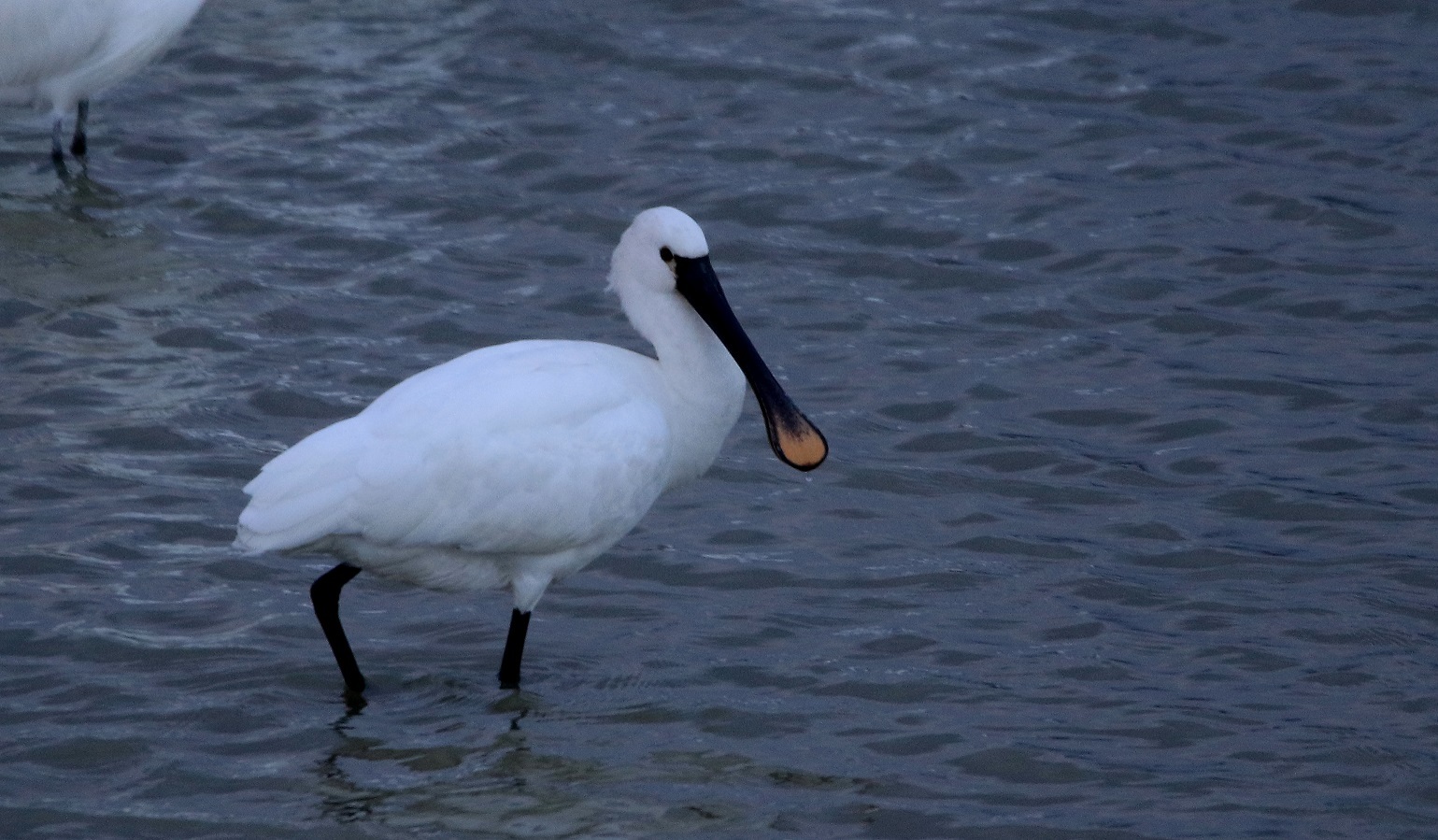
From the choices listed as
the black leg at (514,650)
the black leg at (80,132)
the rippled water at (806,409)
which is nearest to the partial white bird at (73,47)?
the black leg at (80,132)

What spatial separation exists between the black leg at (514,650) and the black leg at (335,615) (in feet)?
1.43

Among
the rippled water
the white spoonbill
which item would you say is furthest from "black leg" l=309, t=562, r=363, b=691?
the rippled water

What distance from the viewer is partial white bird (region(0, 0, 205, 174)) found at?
10680 mm

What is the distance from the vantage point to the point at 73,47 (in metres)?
10.8

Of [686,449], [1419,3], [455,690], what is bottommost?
[455,690]

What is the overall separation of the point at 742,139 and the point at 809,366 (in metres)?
2.69

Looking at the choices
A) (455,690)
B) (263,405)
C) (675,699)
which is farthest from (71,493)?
(675,699)

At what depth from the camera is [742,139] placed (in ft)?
36.7

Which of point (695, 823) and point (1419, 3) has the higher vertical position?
point (1419, 3)

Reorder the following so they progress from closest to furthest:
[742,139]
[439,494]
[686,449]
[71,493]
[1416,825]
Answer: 1. [1416,825]
2. [439,494]
3. [686,449]
4. [71,493]
5. [742,139]

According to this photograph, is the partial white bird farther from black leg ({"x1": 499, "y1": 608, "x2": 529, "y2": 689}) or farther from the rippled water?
black leg ({"x1": 499, "y1": 608, "x2": 529, "y2": 689})

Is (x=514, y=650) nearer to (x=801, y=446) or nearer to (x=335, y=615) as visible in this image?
(x=335, y=615)

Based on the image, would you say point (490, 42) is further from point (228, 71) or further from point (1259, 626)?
point (1259, 626)

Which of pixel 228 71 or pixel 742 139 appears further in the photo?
pixel 228 71
